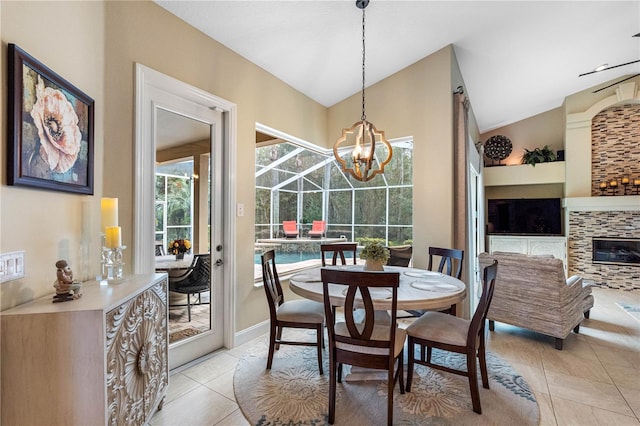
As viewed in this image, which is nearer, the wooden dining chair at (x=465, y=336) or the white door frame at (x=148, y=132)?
the wooden dining chair at (x=465, y=336)

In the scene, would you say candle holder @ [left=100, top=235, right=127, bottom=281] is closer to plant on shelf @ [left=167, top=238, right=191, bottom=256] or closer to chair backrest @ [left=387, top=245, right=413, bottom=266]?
plant on shelf @ [left=167, top=238, right=191, bottom=256]

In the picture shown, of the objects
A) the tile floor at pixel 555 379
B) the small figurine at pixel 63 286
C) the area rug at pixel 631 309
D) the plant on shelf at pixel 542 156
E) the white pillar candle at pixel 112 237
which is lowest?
the area rug at pixel 631 309

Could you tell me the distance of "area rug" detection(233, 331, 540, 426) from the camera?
6.38 ft

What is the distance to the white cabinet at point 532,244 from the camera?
21.3ft

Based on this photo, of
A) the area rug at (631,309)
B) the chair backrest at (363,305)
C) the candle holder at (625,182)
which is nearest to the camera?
the chair backrest at (363,305)

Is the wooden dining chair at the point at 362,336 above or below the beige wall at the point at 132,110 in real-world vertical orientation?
below

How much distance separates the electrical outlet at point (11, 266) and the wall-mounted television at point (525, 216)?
823cm

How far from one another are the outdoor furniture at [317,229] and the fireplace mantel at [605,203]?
5287 millimetres

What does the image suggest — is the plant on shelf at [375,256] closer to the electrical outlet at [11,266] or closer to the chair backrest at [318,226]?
the electrical outlet at [11,266]

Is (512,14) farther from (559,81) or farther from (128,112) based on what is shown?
(128,112)

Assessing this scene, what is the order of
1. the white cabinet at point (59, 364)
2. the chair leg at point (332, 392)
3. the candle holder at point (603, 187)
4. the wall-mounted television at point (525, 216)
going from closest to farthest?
the white cabinet at point (59, 364) < the chair leg at point (332, 392) < the candle holder at point (603, 187) < the wall-mounted television at point (525, 216)

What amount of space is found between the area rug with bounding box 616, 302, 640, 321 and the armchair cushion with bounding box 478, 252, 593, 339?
5.38ft

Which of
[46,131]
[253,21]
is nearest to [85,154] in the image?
[46,131]

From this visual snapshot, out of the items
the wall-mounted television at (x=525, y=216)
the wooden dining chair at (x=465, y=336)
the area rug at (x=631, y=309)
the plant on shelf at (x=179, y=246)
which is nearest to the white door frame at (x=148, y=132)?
the plant on shelf at (x=179, y=246)
